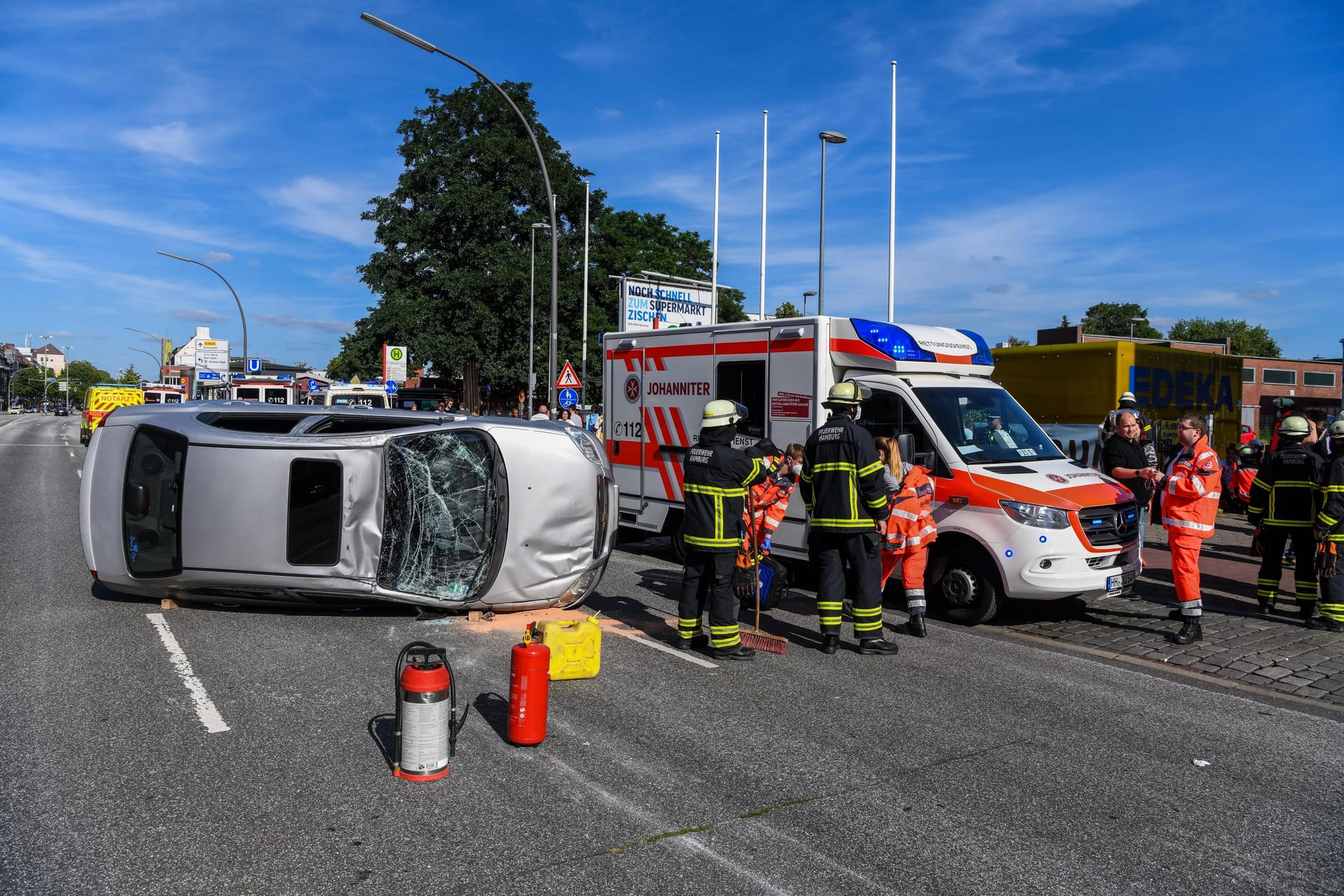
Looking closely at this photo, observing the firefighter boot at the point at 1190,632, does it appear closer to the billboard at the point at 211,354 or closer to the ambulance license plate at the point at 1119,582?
the ambulance license plate at the point at 1119,582

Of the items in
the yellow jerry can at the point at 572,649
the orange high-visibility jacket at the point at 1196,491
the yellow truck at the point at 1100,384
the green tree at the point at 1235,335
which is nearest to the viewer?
the yellow jerry can at the point at 572,649

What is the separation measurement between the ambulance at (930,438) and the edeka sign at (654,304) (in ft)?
49.6

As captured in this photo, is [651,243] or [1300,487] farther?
[651,243]

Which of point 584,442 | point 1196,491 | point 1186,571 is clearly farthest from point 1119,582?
point 584,442

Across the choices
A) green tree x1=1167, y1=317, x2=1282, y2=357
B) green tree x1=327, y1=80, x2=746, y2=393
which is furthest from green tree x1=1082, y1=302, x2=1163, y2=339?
green tree x1=327, y1=80, x2=746, y2=393

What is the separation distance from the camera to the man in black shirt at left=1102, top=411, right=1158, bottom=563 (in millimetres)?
9227

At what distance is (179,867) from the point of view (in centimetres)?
345

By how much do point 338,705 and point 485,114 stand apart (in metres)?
35.1

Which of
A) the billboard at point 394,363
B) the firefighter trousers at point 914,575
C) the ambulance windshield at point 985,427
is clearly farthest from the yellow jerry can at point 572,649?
the billboard at point 394,363

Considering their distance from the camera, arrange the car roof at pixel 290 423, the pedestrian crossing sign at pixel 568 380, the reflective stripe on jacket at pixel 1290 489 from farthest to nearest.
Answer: the pedestrian crossing sign at pixel 568 380, the reflective stripe on jacket at pixel 1290 489, the car roof at pixel 290 423

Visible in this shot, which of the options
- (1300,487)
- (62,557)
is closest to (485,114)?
(62,557)

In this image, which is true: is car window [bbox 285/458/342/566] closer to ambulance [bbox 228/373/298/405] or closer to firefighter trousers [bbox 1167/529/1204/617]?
firefighter trousers [bbox 1167/529/1204/617]

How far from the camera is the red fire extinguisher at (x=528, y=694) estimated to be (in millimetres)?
4727

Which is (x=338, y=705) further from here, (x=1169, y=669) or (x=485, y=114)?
(x=485, y=114)
